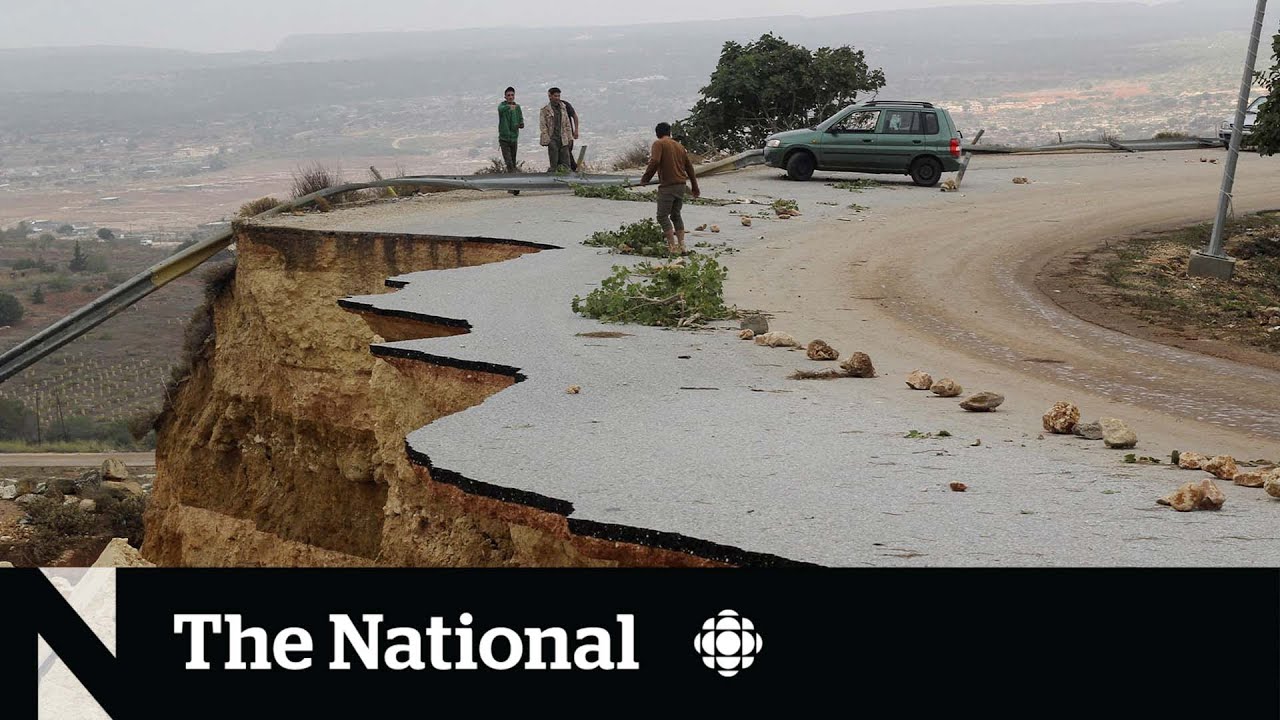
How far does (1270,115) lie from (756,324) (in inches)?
440

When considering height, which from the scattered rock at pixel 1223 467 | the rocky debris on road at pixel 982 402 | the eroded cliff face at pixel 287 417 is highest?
the scattered rock at pixel 1223 467

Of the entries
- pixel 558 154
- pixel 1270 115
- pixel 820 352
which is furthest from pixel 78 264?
pixel 820 352

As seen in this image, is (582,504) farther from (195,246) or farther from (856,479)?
(195,246)

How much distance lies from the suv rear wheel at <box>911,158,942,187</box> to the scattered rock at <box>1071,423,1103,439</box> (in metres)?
18.1

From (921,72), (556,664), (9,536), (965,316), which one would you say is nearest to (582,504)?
(556,664)

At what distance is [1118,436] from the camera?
930 centimetres

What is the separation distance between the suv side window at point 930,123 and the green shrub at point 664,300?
14.0 metres

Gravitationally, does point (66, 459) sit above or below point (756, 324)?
below

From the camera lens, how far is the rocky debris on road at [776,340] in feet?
41.6

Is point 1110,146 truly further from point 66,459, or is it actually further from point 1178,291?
point 66,459

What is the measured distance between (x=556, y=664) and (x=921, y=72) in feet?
601

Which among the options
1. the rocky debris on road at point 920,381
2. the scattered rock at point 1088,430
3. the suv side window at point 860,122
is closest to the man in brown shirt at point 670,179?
the rocky debris on road at point 920,381

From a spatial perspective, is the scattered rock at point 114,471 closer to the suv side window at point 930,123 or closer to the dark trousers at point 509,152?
the dark trousers at point 509,152

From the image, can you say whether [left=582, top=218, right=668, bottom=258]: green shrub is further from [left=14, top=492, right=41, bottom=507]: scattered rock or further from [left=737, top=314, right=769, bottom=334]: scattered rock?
[left=14, top=492, right=41, bottom=507]: scattered rock
